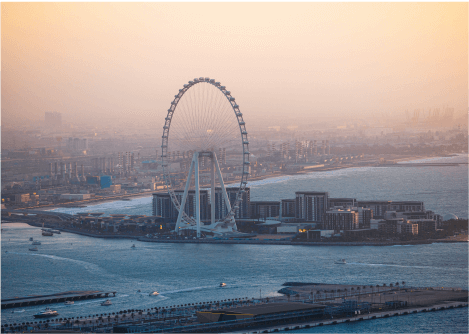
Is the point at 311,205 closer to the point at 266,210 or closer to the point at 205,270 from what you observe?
the point at 266,210

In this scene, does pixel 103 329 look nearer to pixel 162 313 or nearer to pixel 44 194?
pixel 162 313

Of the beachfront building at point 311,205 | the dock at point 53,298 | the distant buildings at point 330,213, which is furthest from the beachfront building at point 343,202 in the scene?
the dock at point 53,298

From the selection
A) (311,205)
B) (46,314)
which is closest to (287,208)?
(311,205)

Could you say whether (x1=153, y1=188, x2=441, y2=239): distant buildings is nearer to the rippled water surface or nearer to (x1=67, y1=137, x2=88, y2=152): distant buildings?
the rippled water surface

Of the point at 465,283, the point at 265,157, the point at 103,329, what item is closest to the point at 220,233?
the point at 465,283

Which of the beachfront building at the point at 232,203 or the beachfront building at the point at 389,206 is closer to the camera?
the beachfront building at the point at 389,206

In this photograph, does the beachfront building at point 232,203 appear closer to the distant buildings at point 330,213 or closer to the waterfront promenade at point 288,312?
the distant buildings at point 330,213

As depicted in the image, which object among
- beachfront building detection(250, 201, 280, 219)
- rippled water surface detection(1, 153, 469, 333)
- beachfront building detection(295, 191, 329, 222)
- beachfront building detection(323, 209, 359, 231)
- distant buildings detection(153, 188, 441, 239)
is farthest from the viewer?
beachfront building detection(250, 201, 280, 219)

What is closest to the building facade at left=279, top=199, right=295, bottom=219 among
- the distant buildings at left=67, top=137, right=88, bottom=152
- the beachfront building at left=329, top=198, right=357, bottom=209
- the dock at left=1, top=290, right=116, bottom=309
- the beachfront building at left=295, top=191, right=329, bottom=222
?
the beachfront building at left=295, top=191, right=329, bottom=222

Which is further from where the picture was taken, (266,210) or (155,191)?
(155,191)
